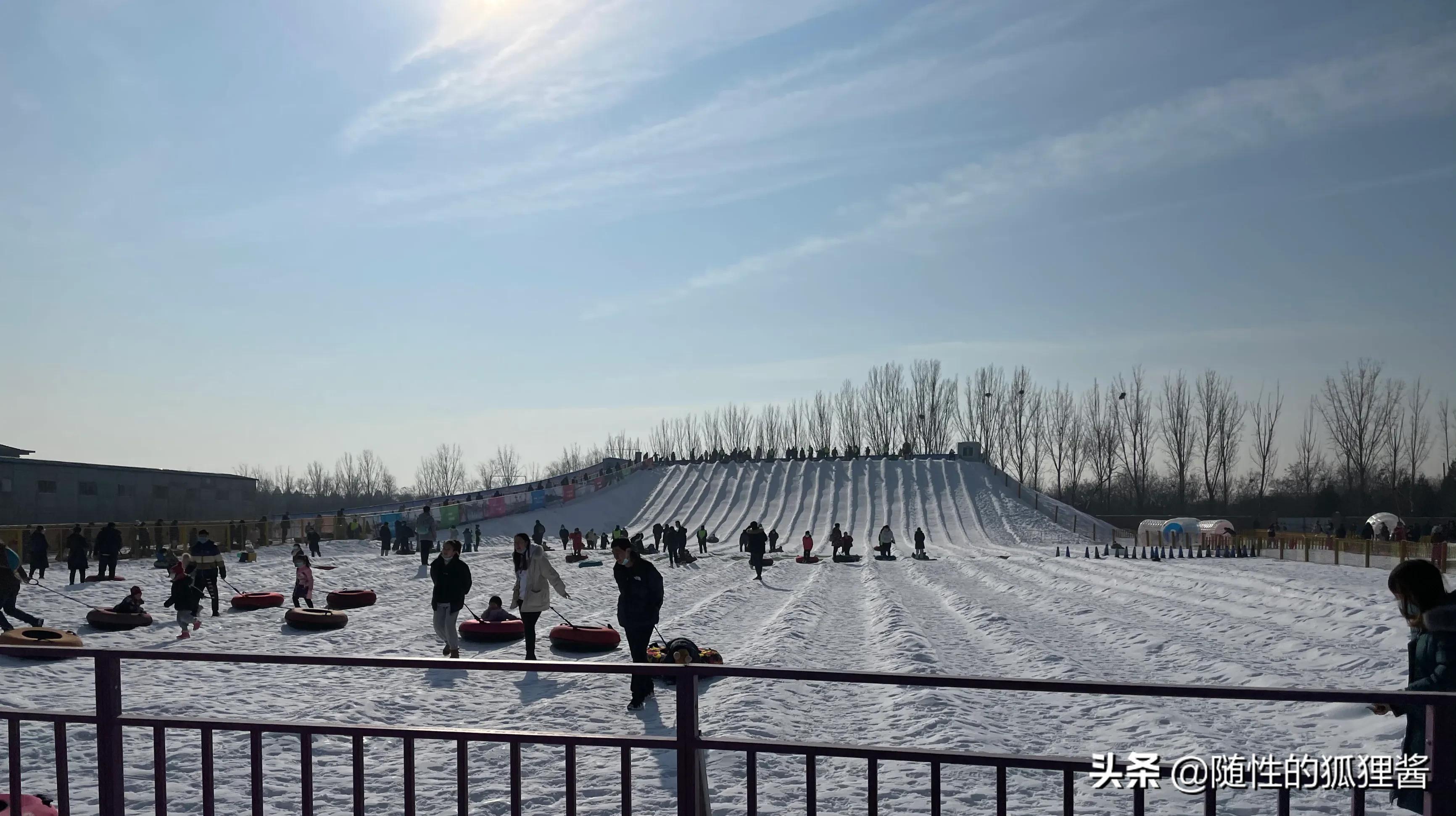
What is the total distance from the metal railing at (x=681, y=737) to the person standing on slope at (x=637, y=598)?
5763 mm

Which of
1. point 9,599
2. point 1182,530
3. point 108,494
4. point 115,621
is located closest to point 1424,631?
point 9,599

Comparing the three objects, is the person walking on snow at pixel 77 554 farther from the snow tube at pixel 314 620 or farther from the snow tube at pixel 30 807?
the snow tube at pixel 30 807

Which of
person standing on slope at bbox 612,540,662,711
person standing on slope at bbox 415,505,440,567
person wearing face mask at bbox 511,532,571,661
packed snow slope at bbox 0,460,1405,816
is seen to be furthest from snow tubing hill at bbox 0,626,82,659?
person standing on slope at bbox 415,505,440,567

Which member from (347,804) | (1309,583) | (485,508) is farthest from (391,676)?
(485,508)

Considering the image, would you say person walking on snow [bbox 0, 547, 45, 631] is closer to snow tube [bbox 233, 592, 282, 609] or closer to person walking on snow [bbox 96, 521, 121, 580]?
snow tube [bbox 233, 592, 282, 609]

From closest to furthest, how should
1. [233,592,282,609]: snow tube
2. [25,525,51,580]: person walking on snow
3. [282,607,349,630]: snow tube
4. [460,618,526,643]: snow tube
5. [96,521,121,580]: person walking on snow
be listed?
[460,618,526,643]: snow tube, [282,607,349,630]: snow tube, [233,592,282,609]: snow tube, [25,525,51,580]: person walking on snow, [96,521,121,580]: person walking on snow

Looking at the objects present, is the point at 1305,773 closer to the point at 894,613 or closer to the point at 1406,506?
the point at 894,613

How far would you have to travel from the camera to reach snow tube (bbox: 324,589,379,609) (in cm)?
2030

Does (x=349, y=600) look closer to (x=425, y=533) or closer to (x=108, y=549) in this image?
(x=108, y=549)

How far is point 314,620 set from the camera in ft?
55.3

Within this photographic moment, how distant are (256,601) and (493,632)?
22.6 feet

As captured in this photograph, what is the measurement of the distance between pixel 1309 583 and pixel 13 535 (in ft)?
106

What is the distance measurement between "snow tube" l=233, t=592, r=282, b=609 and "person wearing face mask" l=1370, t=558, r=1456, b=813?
19.7 metres

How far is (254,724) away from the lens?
172 inches
